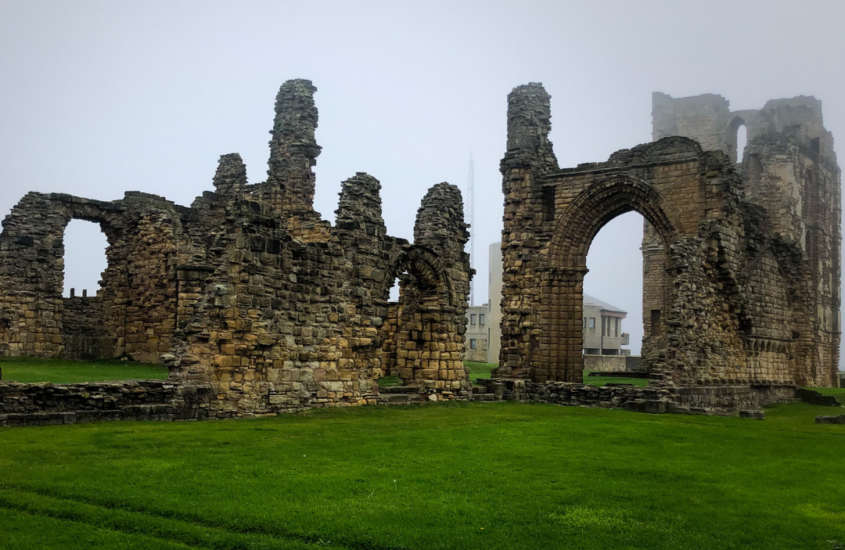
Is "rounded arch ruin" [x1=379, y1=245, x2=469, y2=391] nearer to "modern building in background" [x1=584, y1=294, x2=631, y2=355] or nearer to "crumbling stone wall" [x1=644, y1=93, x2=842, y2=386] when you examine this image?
"crumbling stone wall" [x1=644, y1=93, x2=842, y2=386]

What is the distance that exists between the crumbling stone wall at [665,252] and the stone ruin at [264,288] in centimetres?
431

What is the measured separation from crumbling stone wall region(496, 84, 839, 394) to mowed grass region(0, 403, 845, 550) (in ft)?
33.6

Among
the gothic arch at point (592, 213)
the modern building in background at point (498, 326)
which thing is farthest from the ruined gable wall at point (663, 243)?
the modern building in background at point (498, 326)

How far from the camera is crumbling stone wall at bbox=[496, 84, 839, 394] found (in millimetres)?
22531

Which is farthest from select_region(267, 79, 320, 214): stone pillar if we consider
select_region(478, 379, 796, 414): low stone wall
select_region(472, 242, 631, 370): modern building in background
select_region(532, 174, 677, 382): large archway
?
select_region(472, 242, 631, 370): modern building in background

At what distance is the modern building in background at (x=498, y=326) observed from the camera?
56031 millimetres

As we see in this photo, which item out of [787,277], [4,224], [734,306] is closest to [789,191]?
[787,277]

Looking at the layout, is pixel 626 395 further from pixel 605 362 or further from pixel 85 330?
pixel 605 362

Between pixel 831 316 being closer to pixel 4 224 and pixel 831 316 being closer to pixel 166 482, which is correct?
pixel 4 224

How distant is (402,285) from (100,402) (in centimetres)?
1115

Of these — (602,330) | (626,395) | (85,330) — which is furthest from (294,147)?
(602,330)

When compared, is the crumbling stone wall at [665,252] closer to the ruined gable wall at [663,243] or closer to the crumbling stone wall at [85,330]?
the ruined gable wall at [663,243]

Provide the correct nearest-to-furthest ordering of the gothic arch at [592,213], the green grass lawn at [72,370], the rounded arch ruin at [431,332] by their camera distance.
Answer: the green grass lawn at [72,370], the rounded arch ruin at [431,332], the gothic arch at [592,213]

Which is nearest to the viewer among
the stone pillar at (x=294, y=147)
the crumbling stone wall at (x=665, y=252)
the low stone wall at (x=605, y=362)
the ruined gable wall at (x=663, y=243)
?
the crumbling stone wall at (x=665, y=252)
